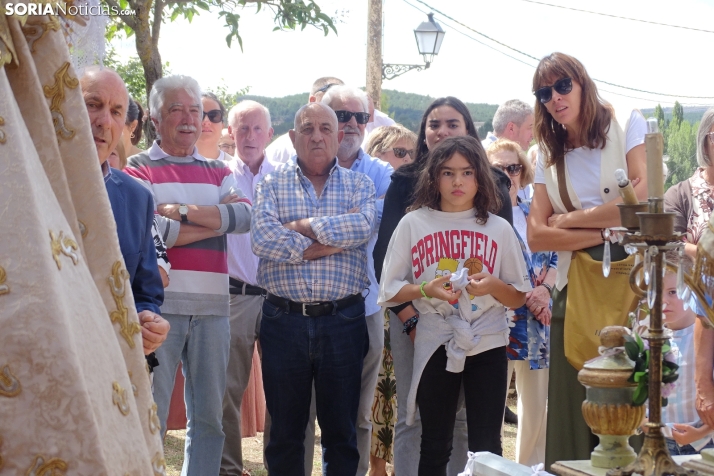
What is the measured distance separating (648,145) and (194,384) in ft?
11.0

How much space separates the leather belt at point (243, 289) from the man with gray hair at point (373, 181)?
746mm

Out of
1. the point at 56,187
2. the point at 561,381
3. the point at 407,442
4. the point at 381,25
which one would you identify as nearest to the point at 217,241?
the point at 407,442

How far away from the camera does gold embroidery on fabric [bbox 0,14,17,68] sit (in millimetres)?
1762

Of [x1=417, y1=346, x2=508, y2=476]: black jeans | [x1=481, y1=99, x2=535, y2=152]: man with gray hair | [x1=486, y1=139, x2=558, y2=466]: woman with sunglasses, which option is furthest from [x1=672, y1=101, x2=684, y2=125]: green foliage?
[x1=417, y1=346, x2=508, y2=476]: black jeans

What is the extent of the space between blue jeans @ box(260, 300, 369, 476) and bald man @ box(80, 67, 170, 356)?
1228 millimetres

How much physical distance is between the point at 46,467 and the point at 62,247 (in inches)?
17.9

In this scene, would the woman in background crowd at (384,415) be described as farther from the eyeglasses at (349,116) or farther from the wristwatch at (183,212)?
the wristwatch at (183,212)

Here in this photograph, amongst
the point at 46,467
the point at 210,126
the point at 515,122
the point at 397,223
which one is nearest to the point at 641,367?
the point at 46,467

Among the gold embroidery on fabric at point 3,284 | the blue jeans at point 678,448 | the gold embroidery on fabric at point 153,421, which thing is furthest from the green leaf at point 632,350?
the blue jeans at point 678,448

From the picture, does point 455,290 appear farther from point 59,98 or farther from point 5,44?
point 5,44

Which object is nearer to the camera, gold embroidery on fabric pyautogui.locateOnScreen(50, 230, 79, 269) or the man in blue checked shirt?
gold embroidery on fabric pyautogui.locateOnScreen(50, 230, 79, 269)

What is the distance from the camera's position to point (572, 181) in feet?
14.0

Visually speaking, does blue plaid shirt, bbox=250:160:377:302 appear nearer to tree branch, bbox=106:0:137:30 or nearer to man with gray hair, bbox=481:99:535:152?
tree branch, bbox=106:0:137:30

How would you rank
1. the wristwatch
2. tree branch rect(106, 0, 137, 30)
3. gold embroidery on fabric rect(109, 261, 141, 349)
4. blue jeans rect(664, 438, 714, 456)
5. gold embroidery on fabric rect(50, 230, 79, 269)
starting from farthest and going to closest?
1. tree branch rect(106, 0, 137, 30)
2. the wristwatch
3. blue jeans rect(664, 438, 714, 456)
4. gold embroidery on fabric rect(109, 261, 141, 349)
5. gold embroidery on fabric rect(50, 230, 79, 269)
